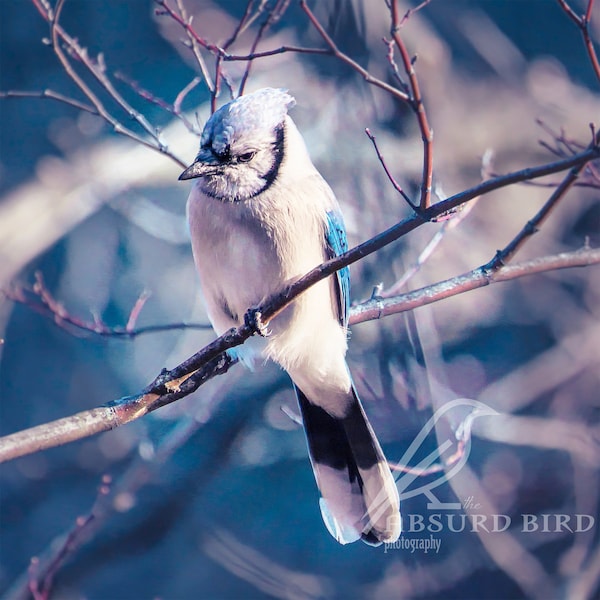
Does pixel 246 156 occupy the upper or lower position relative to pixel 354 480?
upper

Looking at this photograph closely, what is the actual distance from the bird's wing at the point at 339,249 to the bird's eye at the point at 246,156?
0.17m

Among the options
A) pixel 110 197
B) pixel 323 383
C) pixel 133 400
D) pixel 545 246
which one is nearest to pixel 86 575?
pixel 133 400

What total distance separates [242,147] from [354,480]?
65cm

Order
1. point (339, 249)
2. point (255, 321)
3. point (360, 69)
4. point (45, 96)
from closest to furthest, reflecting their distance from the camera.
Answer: point (360, 69) → point (255, 321) → point (339, 249) → point (45, 96)

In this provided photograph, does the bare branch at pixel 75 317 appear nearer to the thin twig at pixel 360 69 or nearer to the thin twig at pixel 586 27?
the thin twig at pixel 360 69

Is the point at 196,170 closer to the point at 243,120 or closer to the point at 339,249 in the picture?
the point at 243,120

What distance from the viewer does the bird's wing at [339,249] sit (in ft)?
4.40

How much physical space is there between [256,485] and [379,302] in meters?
Result: 0.45

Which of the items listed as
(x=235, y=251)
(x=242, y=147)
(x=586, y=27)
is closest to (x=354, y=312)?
(x=235, y=251)

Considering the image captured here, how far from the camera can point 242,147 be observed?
4.14ft

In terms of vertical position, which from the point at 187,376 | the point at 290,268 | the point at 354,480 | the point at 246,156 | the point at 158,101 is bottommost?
the point at 354,480

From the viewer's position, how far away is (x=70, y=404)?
5.50 ft

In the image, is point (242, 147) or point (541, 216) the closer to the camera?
point (541, 216)

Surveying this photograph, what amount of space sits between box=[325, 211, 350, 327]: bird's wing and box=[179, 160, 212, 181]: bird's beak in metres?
0.24
